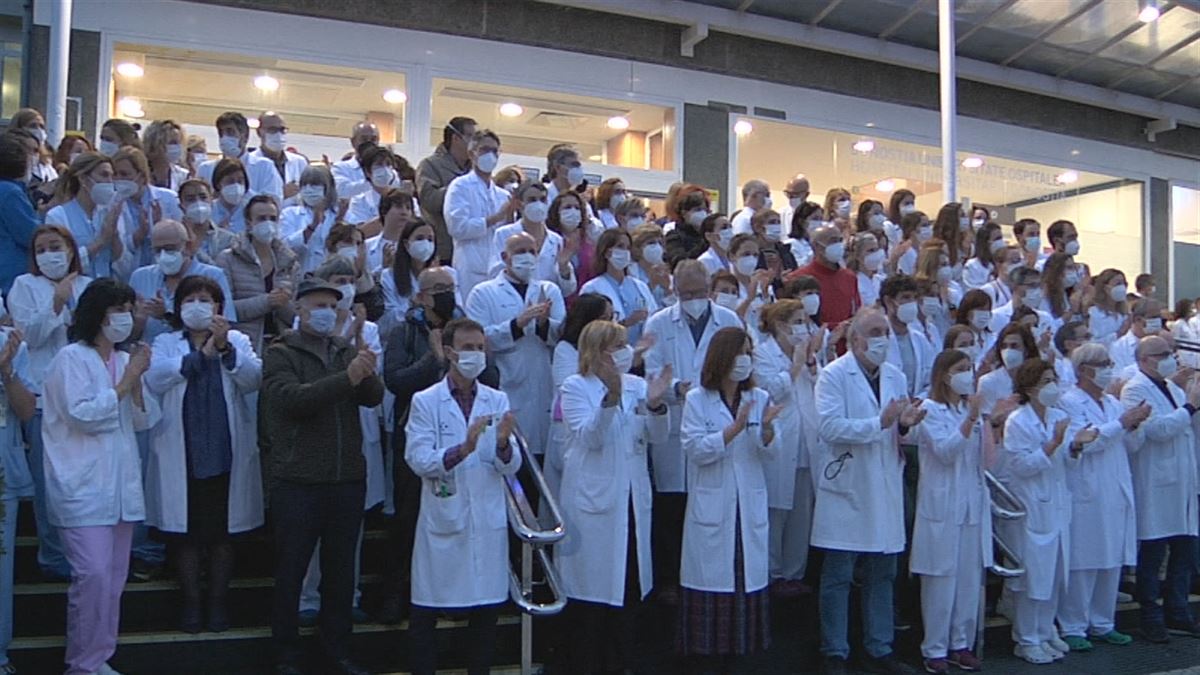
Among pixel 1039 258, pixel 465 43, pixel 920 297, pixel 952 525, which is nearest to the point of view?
pixel 952 525

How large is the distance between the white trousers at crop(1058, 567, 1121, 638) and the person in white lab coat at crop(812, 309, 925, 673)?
176 centimetres

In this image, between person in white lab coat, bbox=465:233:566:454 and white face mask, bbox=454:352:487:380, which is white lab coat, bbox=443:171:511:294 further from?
white face mask, bbox=454:352:487:380

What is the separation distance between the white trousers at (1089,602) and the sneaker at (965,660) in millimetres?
1061

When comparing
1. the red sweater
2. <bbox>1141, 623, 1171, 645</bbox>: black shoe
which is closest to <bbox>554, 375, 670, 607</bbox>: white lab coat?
the red sweater

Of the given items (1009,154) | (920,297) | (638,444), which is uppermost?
(1009,154)

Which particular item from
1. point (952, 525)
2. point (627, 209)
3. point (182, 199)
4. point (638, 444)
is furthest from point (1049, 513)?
point (182, 199)

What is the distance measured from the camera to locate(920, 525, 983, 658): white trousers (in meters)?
7.10

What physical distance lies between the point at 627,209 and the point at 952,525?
3.67 metres

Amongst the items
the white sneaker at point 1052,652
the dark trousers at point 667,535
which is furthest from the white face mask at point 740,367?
the white sneaker at point 1052,652

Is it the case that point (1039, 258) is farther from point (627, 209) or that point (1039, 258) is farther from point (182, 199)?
point (182, 199)

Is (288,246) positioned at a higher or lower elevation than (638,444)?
higher

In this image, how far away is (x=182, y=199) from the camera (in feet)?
24.2

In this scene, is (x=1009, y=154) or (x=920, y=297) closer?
(x=920, y=297)

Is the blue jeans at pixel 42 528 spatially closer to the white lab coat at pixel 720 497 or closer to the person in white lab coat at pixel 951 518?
the white lab coat at pixel 720 497
